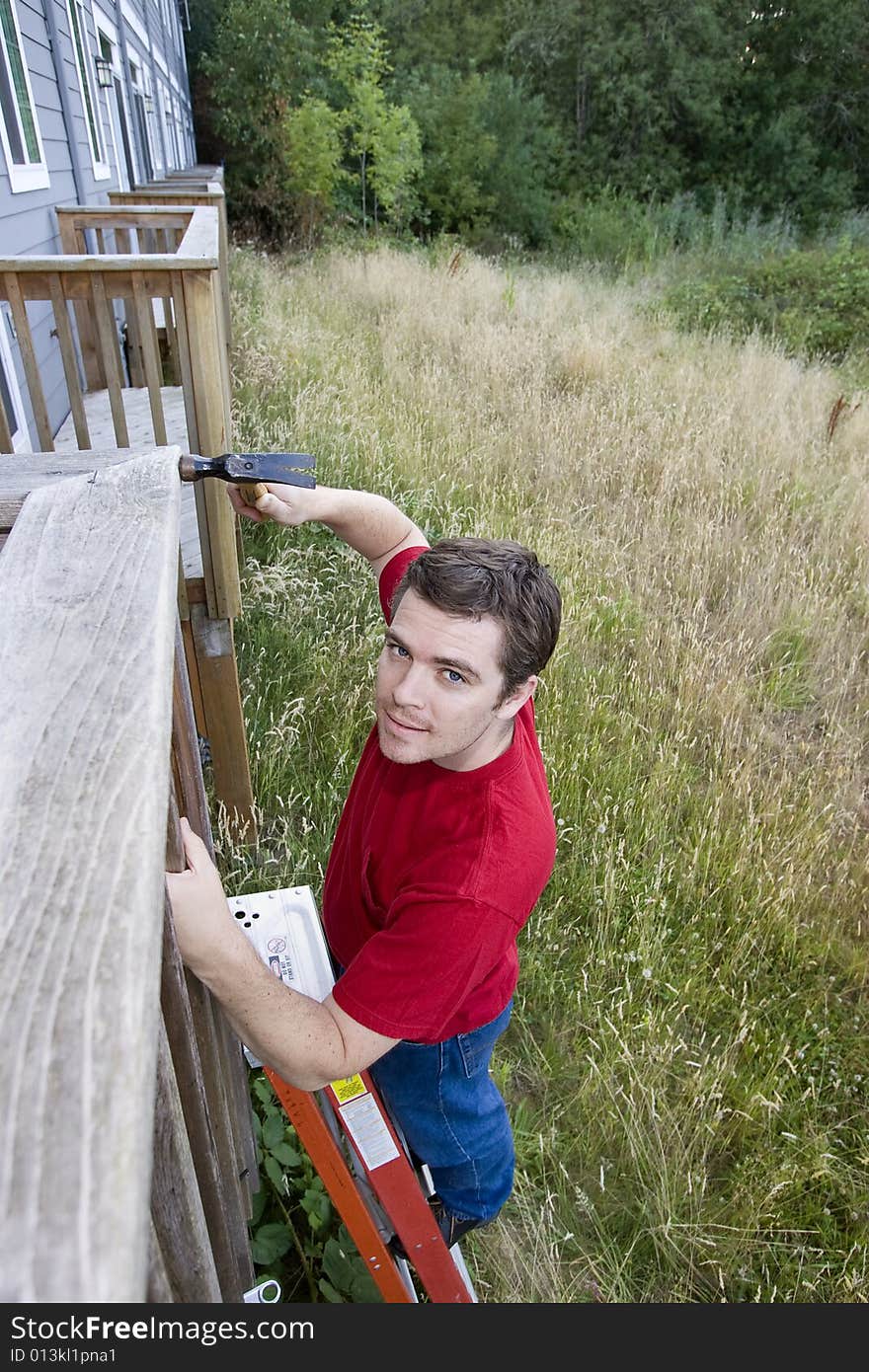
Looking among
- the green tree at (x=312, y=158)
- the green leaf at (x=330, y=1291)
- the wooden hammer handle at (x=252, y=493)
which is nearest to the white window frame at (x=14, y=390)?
the wooden hammer handle at (x=252, y=493)

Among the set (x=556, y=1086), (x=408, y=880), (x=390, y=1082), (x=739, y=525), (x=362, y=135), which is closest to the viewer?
(x=408, y=880)

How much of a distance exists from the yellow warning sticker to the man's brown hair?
732 mm

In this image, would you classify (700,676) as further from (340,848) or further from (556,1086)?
(340,848)

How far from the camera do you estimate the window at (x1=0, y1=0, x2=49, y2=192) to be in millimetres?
4219

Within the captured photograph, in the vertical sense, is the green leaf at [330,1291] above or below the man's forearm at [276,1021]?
below

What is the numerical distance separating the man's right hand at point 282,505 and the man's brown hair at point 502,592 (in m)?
0.41

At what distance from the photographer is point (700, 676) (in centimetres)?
Answer: 358

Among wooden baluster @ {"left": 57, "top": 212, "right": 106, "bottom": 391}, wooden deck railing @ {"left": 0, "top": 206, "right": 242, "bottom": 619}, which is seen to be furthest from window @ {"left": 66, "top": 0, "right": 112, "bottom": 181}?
wooden deck railing @ {"left": 0, "top": 206, "right": 242, "bottom": 619}

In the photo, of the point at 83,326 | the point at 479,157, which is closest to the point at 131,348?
the point at 83,326

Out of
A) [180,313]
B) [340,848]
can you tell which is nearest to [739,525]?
[180,313]

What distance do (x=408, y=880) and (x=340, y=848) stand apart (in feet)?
1.42

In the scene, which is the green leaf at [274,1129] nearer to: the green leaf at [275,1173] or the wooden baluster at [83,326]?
the green leaf at [275,1173]

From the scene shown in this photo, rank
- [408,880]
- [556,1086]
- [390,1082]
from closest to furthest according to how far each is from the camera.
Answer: [408,880]
[390,1082]
[556,1086]

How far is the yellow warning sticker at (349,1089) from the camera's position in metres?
1.45
